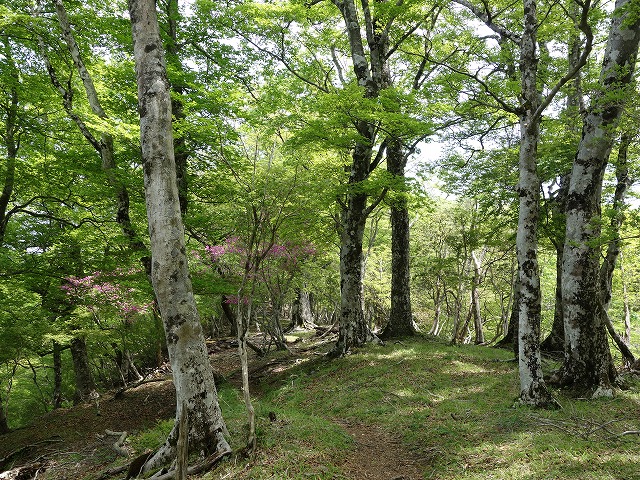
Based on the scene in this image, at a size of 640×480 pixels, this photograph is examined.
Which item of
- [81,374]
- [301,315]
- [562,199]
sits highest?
[562,199]

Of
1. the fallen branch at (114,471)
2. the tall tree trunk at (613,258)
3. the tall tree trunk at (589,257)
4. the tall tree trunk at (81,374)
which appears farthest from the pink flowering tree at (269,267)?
the tall tree trunk at (613,258)

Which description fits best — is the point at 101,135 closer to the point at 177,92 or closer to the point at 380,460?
the point at 177,92

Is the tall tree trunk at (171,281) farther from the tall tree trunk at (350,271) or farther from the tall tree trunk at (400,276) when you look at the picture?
the tall tree trunk at (400,276)

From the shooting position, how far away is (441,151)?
12.2m

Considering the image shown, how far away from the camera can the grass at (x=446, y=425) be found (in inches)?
157

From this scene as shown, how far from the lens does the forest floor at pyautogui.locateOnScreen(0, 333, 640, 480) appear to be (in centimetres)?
409

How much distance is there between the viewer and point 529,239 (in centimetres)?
612

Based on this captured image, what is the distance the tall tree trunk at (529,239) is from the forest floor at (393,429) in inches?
20.3

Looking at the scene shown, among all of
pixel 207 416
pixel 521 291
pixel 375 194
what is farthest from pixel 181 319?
pixel 375 194

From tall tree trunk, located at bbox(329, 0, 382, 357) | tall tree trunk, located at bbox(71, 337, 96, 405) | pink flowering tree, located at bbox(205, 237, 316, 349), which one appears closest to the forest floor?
tall tree trunk, located at bbox(329, 0, 382, 357)

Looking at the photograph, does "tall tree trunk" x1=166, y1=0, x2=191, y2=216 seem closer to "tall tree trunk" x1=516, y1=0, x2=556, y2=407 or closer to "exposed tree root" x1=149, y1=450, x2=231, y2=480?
"exposed tree root" x1=149, y1=450, x2=231, y2=480

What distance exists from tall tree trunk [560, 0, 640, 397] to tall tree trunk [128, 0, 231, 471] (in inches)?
232

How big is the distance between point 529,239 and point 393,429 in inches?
147

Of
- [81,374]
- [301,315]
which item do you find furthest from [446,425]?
[301,315]
